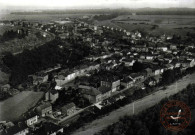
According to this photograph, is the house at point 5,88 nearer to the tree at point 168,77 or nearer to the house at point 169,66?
the tree at point 168,77

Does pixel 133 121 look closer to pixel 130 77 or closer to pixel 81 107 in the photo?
pixel 81 107

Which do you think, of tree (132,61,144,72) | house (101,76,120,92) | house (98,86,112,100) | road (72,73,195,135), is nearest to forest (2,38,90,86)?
tree (132,61,144,72)

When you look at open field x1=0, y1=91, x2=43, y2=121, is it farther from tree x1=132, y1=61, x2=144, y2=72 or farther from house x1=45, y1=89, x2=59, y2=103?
tree x1=132, y1=61, x2=144, y2=72

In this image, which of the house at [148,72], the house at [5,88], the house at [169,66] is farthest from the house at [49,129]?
the house at [169,66]

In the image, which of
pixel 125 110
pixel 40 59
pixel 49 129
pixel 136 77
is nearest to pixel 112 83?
pixel 136 77

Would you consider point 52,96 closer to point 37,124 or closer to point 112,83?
point 37,124

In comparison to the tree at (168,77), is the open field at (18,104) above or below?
below
